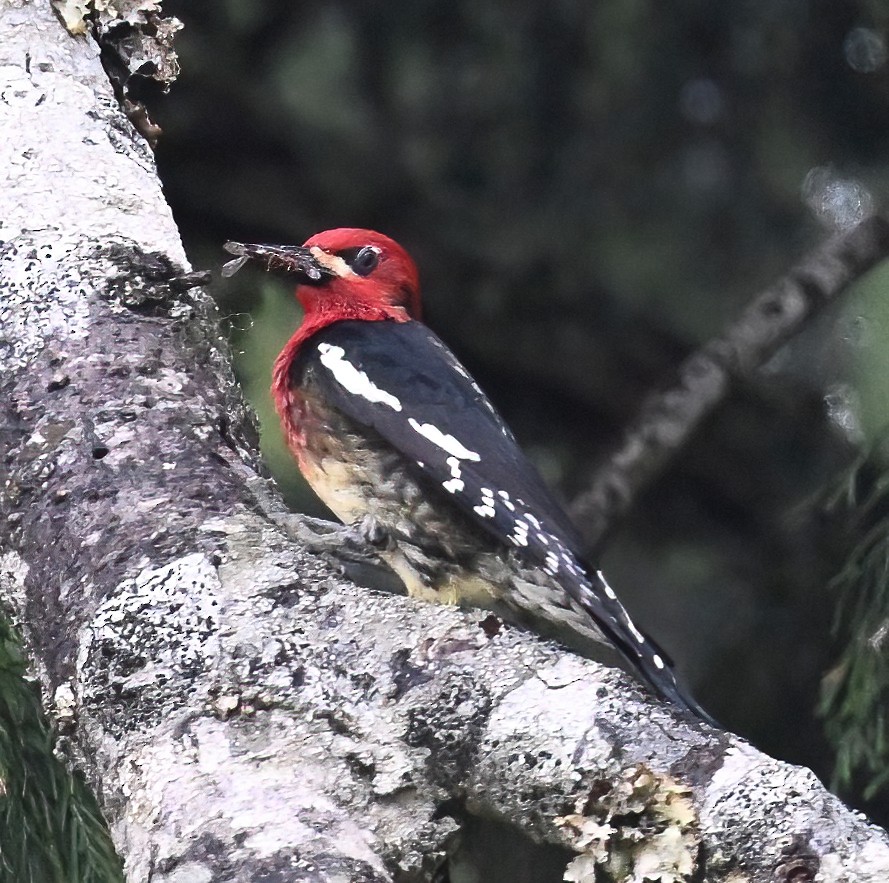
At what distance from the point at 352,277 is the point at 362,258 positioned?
5cm

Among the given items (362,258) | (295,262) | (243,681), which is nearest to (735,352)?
(362,258)

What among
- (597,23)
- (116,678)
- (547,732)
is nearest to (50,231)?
(116,678)

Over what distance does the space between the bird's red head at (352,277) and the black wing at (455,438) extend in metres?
0.12

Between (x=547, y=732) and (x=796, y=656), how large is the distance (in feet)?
6.04

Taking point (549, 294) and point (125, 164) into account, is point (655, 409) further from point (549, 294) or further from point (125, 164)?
point (125, 164)

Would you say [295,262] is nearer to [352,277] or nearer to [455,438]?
[352,277]

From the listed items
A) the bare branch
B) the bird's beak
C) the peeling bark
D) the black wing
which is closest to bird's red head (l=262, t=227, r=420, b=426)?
the bird's beak

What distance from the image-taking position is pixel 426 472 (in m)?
2.48

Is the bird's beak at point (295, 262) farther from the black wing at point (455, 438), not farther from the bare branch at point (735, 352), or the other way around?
the bare branch at point (735, 352)

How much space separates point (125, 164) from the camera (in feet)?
8.16

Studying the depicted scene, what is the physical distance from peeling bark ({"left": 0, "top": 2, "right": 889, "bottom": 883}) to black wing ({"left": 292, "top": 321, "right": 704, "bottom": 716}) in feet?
1.03

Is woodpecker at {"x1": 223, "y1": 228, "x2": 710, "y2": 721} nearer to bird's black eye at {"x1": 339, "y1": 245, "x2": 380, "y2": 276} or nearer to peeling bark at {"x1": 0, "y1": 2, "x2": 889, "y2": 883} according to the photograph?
bird's black eye at {"x1": 339, "y1": 245, "x2": 380, "y2": 276}

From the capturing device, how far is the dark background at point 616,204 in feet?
11.4

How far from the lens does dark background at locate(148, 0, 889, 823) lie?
348 cm
